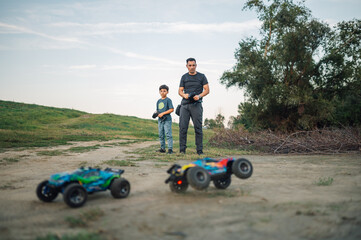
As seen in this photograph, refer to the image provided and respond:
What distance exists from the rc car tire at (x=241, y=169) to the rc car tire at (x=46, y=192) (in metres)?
1.88

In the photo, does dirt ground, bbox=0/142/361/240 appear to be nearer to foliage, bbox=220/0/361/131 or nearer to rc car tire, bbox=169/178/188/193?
rc car tire, bbox=169/178/188/193

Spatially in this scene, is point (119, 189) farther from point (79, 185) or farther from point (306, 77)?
point (306, 77)

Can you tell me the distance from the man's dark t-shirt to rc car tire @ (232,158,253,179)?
4.23 m

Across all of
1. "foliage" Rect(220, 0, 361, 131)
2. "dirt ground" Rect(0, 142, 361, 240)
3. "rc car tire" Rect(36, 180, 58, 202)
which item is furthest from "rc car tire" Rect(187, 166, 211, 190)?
"foliage" Rect(220, 0, 361, 131)

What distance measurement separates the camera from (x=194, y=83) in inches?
287

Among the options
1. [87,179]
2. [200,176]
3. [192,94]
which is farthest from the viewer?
[192,94]

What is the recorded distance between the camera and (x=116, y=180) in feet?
9.54

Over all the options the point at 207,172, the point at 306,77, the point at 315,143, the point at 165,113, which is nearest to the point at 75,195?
the point at 207,172

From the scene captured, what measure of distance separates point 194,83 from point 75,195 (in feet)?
16.7

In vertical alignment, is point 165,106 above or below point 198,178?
above

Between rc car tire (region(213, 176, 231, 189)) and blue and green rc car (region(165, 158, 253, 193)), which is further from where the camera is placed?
rc car tire (region(213, 176, 231, 189))

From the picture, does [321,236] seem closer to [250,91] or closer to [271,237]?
[271,237]

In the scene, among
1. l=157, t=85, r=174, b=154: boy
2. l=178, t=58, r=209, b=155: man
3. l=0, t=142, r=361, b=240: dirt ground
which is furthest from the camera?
l=157, t=85, r=174, b=154: boy

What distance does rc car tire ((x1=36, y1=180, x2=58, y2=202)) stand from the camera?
2762mm
